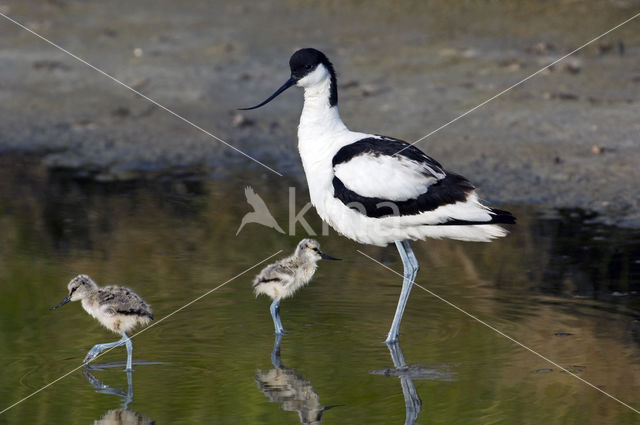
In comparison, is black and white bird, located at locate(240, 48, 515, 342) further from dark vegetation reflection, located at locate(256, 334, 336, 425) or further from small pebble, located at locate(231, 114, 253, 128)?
small pebble, located at locate(231, 114, 253, 128)

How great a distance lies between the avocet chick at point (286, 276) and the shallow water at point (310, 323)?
0.14m

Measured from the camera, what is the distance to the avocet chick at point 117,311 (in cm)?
541

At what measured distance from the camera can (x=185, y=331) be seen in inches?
226

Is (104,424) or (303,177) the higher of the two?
(303,177)

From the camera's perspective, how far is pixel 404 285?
597 cm

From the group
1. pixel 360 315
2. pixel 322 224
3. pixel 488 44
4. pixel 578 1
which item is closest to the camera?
pixel 360 315

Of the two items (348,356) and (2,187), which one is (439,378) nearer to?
(348,356)

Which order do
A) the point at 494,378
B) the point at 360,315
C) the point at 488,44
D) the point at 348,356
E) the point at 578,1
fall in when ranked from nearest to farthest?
1. the point at 494,378
2. the point at 348,356
3. the point at 360,315
4. the point at 488,44
5. the point at 578,1

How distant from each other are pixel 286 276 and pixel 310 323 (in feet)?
0.93

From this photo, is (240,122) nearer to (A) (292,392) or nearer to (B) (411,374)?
(B) (411,374)

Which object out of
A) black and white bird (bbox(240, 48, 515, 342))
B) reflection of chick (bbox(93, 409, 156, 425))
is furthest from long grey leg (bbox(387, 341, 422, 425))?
reflection of chick (bbox(93, 409, 156, 425))

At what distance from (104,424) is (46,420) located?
0.25 meters

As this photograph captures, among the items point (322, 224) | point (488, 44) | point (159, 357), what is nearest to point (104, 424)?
point (159, 357)

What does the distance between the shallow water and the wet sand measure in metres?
1.13
